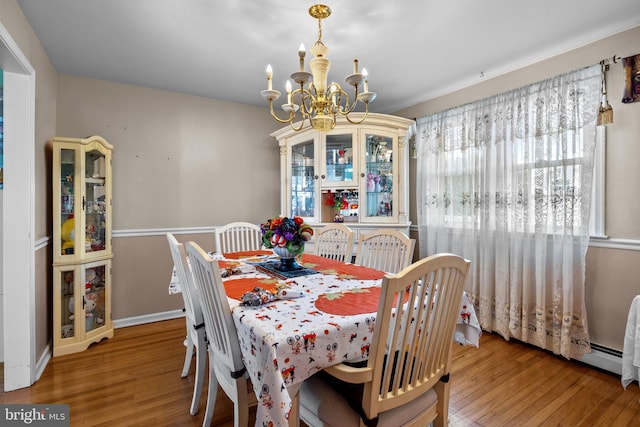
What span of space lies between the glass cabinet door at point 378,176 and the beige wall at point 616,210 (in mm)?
1566

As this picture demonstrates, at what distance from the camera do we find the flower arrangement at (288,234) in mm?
1900

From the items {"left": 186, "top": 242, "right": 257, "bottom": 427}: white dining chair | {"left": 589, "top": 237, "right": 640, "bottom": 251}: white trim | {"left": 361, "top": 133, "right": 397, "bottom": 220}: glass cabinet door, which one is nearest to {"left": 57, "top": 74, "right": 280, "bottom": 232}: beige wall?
{"left": 361, "top": 133, "right": 397, "bottom": 220}: glass cabinet door

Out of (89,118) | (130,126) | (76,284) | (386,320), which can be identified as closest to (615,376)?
(386,320)

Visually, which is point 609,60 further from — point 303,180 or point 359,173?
point 303,180

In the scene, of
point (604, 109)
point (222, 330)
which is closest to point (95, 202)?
point (222, 330)

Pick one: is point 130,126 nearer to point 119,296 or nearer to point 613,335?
point 119,296

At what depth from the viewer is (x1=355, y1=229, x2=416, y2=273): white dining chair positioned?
210 cm

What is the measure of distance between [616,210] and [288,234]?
2.23 metres

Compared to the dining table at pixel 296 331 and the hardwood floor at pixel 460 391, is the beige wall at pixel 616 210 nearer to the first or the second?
the hardwood floor at pixel 460 391

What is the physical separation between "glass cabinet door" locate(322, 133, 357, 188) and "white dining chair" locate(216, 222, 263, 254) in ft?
2.99

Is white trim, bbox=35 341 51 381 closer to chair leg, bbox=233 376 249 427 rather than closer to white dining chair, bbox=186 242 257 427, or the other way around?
white dining chair, bbox=186 242 257 427

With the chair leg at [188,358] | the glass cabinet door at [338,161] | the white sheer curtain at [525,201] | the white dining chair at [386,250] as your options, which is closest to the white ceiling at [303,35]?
the white sheer curtain at [525,201]

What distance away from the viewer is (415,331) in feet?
3.60

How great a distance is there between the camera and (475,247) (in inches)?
115
